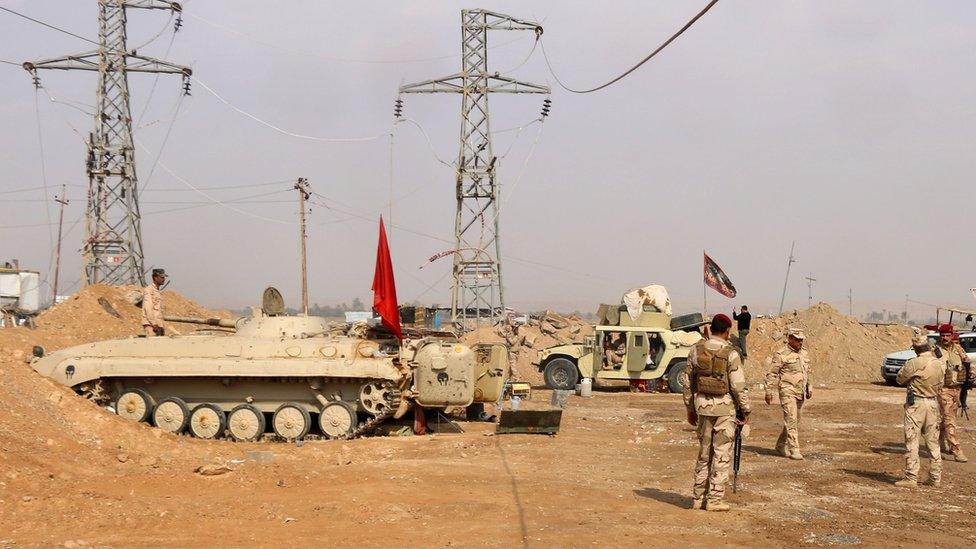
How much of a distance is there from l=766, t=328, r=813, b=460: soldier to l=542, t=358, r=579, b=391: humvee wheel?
10.4 m

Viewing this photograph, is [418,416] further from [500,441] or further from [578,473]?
[578,473]

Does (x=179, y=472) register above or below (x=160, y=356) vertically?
below

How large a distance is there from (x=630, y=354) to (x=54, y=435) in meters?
14.3

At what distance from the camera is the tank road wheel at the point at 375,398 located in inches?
562

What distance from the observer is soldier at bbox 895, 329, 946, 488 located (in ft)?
35.4

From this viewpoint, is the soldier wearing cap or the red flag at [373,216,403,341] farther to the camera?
the soldier wearing cap

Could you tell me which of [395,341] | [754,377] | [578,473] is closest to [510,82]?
[754,377]

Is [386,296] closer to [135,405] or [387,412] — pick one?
[387,412]

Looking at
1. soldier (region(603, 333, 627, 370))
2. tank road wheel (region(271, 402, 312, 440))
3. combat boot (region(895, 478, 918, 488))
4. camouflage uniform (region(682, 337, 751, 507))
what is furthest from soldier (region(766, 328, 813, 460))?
soldier (region(603, 333, 627, 370))

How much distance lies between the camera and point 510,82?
3338 centimetres

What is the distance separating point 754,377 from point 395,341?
17.2m

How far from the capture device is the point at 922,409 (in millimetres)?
11008

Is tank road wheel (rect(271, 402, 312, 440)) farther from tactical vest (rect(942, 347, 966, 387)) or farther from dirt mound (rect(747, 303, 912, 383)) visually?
dirt mound (rect(747, 303, 912, 383))

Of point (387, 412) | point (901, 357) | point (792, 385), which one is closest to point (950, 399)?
point (792, 385)
